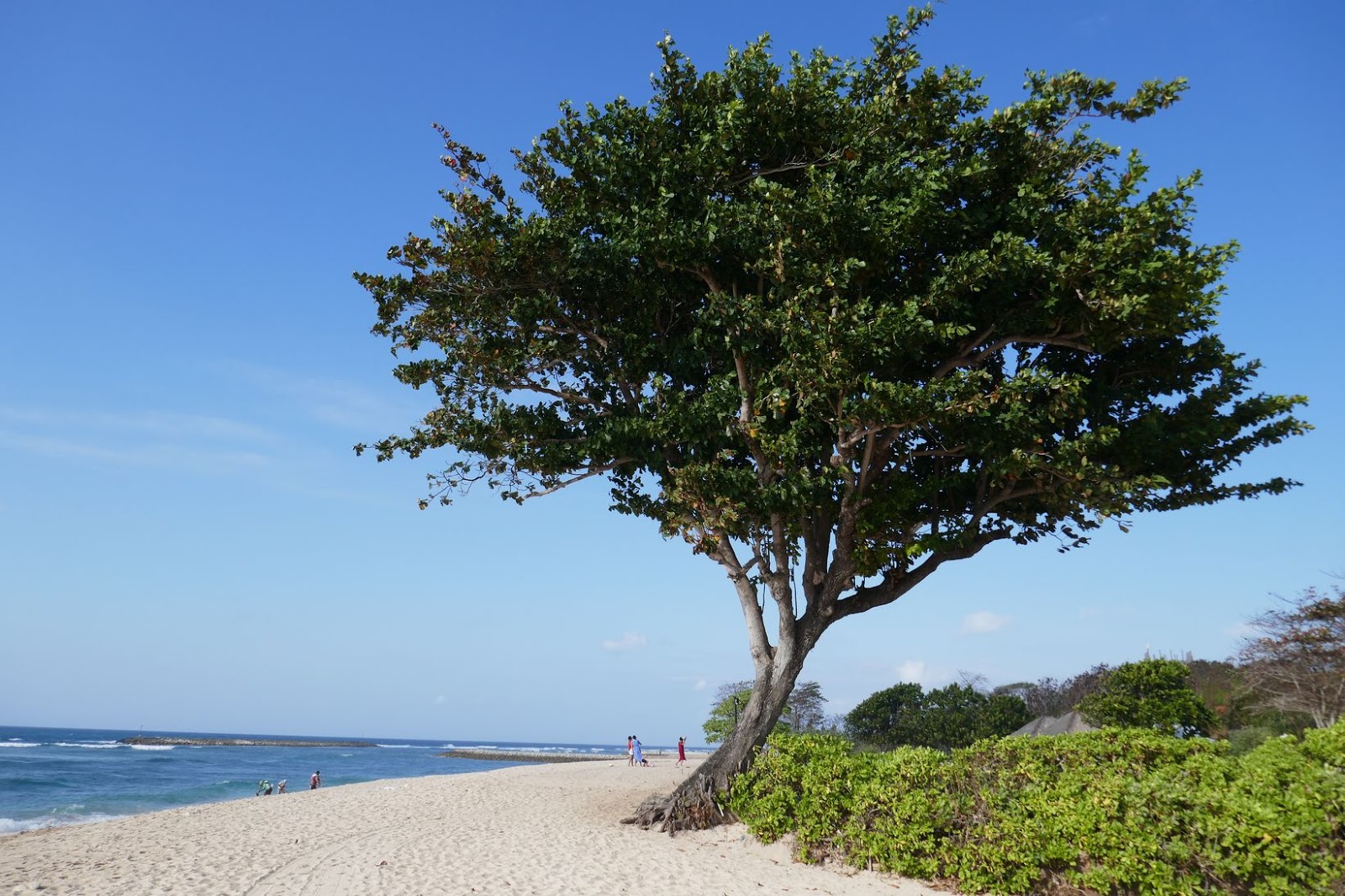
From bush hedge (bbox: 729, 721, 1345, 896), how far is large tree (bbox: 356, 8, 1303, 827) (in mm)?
2531

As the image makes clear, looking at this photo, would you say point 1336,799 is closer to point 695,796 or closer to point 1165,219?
point 1165,219

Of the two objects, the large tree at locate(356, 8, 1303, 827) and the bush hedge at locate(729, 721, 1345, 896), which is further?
the large tree at locate(356, 8, 1303, 827)

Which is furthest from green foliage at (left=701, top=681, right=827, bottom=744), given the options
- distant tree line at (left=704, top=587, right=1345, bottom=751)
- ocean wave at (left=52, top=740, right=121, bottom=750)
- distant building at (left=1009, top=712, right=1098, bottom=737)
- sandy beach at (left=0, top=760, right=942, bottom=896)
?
ocean wave at (left=52, top=740, right=121, bottom=750)

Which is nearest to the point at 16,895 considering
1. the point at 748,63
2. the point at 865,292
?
the point at 865,292

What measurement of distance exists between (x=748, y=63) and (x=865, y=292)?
14.3ft

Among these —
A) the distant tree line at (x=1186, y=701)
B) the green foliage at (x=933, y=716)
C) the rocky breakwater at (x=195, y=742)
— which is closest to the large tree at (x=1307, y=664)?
the distant tree line at (x=1186, y=701)

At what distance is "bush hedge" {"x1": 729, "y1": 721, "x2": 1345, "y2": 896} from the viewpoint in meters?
8.41

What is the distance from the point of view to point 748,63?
1356cm

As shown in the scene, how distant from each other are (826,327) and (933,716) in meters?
33.0

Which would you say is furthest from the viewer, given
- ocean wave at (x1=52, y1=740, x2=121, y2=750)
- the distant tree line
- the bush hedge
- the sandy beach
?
ocean wave at (x1=52, y1=740, x2=121, y2=750)

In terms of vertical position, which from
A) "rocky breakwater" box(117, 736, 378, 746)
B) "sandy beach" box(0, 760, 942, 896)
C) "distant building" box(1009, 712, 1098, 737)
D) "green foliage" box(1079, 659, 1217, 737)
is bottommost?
"rocky breakwater" box(117, 736, 378, 746)

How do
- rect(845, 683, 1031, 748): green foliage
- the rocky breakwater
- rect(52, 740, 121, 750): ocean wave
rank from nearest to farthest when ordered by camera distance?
rect(845, 683, 1031, 748): green foliage → rect(52, 740, 121, 750): ocean wave → the rocky breakwater

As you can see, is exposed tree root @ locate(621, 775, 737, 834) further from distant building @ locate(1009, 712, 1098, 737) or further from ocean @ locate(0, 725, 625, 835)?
distant building @ locate(1009, 712, 1098, 737)

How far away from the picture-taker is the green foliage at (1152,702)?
28.5 meters
